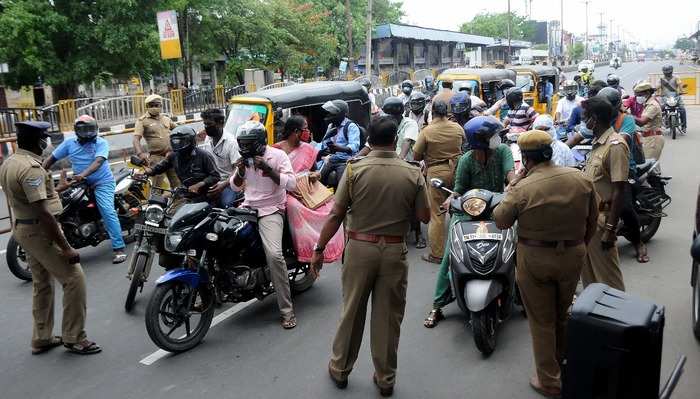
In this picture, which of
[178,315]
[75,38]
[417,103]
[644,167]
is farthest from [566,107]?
[75,38]

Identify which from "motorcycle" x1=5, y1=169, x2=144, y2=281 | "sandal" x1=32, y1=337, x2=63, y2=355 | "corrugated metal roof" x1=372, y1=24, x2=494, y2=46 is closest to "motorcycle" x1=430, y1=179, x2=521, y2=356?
"sandal" x1=32, y1=337, x2=63, y2=355

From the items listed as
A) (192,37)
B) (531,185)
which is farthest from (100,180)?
(192,37)

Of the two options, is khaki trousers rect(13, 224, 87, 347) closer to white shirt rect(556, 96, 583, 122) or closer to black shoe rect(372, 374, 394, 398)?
black shoe rect(372, 374, 394, 398)

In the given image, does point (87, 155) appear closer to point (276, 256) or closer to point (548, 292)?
point (276, 256)

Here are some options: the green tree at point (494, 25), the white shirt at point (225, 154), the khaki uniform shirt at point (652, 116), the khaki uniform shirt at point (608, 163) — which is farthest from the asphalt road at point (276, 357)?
the green tree at point (494, 25)

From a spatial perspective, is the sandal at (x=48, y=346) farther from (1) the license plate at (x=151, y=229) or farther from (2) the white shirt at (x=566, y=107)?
(2) the white shirt at (x=566, y=107)

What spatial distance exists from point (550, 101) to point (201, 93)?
11.9 metres

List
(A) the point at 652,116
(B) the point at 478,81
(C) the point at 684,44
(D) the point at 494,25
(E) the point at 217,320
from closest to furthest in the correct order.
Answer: (E) the point at 217,320, (A) the point at 652,116, (B) the point at 478,81, (D) the point at 494,25, (C) the point at 684,44

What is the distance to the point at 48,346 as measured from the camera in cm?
469

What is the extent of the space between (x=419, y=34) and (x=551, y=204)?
43.7 meters

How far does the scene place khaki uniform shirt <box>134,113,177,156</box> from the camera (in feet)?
26.5

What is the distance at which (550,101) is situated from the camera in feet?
55.8

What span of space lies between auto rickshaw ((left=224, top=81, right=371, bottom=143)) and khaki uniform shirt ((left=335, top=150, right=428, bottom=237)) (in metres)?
4.78

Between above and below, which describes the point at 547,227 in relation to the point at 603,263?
above
